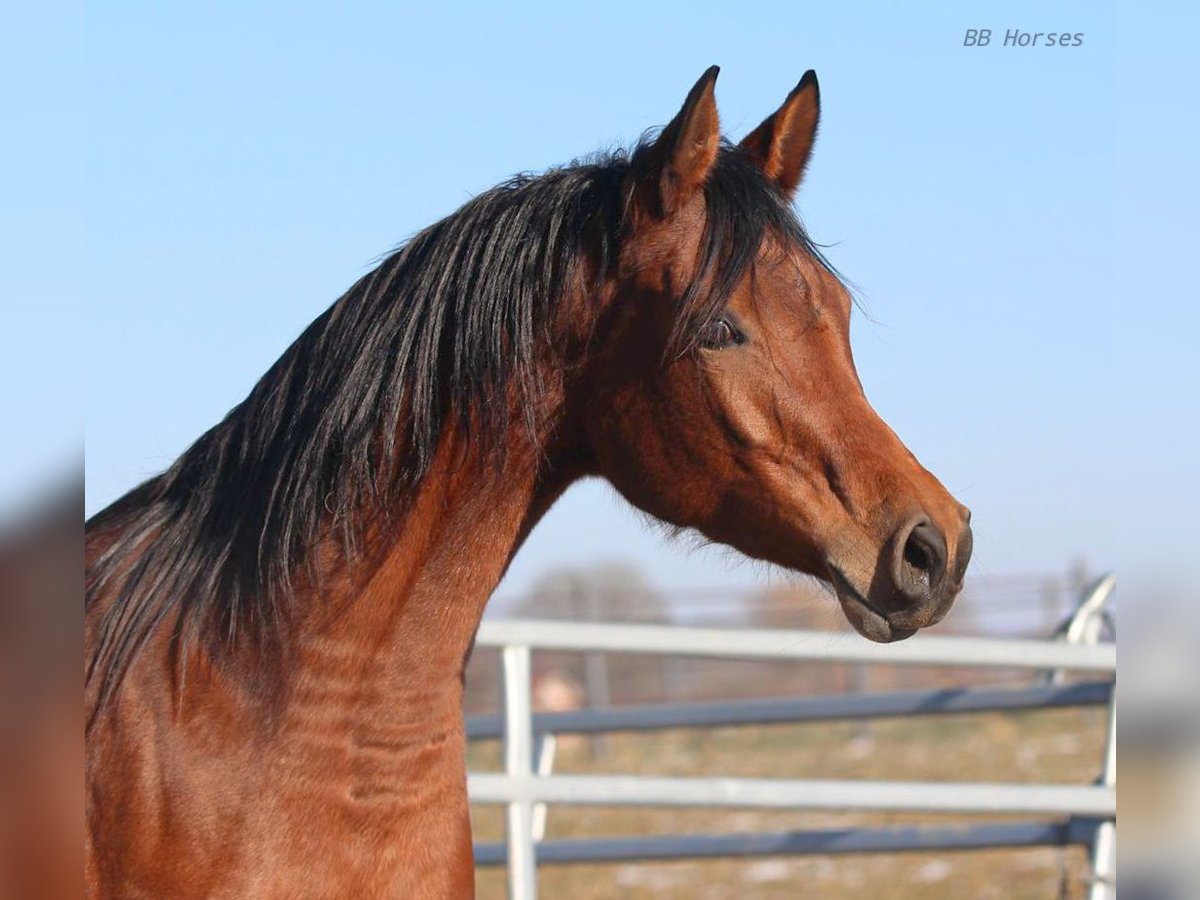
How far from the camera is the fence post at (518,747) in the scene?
450 centimetres

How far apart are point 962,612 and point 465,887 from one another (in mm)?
19106

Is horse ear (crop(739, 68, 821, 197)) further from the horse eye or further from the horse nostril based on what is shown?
the horse nostril

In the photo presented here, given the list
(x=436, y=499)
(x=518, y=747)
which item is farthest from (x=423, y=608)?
(x=518, y=747)

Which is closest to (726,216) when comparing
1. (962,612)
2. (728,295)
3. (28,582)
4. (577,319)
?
(728,295)

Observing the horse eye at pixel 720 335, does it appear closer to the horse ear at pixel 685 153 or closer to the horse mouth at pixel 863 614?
the horse ear at pixel 685 153

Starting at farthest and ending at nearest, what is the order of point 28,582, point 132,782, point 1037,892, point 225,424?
point 1037,892 < point 225,424 < point 132,782 < point 28,582

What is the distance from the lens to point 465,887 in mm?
2441

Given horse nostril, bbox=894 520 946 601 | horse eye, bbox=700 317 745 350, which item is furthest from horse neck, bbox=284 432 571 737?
horse nostril, bbox=894 520 946 601

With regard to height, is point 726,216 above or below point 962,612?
above

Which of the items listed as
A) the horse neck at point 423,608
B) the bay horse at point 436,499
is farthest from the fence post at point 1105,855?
the horse neck at point 423,608

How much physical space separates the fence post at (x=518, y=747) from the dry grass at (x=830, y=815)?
2.09 m

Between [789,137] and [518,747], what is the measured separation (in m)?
2.57

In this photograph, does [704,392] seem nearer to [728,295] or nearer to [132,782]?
[728,295]

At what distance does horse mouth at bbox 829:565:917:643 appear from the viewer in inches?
95.7
